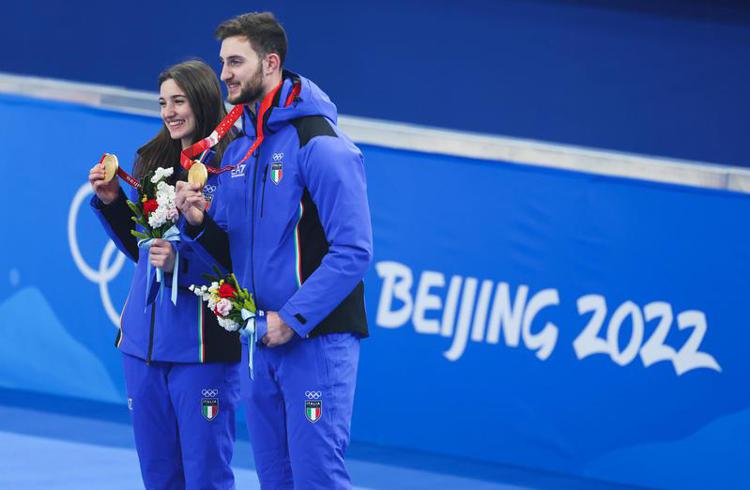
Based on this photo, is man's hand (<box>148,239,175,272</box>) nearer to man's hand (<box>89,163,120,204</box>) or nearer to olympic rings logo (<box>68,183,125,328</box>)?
man's hand (<box>89,163,120,204</box>)

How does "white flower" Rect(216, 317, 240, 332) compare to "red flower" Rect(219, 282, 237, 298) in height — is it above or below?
below

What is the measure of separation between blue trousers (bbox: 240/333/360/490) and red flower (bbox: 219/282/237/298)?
211mm

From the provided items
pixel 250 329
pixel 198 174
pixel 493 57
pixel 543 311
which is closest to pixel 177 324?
pixel 250 329

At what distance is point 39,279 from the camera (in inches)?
321

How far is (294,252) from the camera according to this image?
4.56 m

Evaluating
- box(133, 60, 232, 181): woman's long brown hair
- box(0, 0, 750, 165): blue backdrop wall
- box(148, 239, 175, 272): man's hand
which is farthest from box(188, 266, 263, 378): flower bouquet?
box(0, 0, 750, 165): blue backdrop wall

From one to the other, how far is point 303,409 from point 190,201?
0.83m

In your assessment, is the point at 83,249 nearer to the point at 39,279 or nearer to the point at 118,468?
the point at 39,279

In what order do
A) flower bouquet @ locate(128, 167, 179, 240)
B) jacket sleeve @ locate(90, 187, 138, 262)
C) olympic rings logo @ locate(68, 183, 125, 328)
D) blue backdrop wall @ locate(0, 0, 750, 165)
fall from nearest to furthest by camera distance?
flower bouquet @ locate(128, 167, 179, 240) → jacket sleeve @ locate(90, 187, 138, 262) → olympic rings logo @ locate(68, 183, 125, 328) → blue backdrop wall @ locate(0, 0, 750, 165)

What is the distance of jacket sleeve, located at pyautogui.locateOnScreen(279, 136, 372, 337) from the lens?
442cm

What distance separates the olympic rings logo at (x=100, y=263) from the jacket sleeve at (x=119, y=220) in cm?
276

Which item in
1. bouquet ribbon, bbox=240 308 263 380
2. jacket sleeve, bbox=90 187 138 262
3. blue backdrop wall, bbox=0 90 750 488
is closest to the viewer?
bouquet ribbon, bbox=240 308 263 380

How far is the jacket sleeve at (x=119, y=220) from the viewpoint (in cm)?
509

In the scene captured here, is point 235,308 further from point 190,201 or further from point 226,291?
point 190,201
